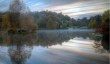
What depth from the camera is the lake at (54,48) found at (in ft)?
6.74

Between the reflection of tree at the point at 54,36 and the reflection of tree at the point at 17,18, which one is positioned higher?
the reflection of tree at the point at 17,18

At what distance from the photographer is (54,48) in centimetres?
241

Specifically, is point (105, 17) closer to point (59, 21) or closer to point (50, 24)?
point (59, 21)

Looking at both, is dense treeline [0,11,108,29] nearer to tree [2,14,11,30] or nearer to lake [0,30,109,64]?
lake [0,30,109,64]

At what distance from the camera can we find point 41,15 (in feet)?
8.21

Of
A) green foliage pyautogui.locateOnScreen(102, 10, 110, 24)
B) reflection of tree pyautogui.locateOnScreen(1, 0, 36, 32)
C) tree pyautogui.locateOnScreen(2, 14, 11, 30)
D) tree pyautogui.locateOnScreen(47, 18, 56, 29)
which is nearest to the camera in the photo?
green foliage pyautogui.locateOnScreen(102, 10, 110, 24)

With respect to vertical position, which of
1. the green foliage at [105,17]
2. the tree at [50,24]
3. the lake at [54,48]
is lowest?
the lake at [54,48]

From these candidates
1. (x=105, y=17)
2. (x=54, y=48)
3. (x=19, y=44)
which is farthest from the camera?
(x=19, y=44)

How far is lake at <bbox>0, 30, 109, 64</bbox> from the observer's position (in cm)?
206

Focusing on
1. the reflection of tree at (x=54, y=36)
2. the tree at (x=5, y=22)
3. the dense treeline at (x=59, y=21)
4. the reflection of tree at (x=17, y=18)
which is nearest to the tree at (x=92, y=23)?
the dense treeline at (x=59, y=21)

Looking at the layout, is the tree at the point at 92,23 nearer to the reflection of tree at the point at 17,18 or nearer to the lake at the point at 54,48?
the lake at the point at 54,48

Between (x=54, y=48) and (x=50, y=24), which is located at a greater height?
(x=50, y=24)

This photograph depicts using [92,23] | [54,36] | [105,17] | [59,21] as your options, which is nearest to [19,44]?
[54,36]

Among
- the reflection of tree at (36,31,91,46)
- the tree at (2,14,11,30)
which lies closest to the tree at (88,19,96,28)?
the reflection of tree at (36,31,91,46)
